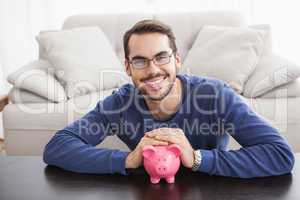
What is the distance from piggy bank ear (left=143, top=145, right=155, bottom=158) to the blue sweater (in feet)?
0.36

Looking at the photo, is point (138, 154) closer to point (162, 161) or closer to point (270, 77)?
point (162, 161)

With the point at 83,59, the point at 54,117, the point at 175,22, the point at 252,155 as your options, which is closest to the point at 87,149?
the point at 252,155

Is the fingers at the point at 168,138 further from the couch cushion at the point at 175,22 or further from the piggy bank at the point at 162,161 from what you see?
the couch cushion at the point at 175,22

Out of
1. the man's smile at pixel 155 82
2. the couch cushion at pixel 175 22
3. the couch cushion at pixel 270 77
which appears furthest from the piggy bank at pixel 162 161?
the couch cushion at pixel 175 22

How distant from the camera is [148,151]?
1.05 meters

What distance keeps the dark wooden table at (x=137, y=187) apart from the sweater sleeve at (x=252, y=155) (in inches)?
0.8

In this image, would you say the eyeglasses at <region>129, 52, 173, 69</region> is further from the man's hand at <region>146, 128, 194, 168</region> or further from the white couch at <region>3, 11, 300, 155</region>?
the white couch at <region>3, 11, 300, 155</region>

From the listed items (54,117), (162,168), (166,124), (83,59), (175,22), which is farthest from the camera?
(175,22)

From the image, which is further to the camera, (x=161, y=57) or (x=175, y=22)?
(x=175, y=22)

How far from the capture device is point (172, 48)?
1.27m

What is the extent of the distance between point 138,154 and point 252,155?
31 centimetres

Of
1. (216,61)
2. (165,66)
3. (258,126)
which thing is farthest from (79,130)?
(216,61)

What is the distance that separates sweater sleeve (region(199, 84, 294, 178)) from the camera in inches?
42.9

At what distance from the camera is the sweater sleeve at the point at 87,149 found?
115 centimetres
